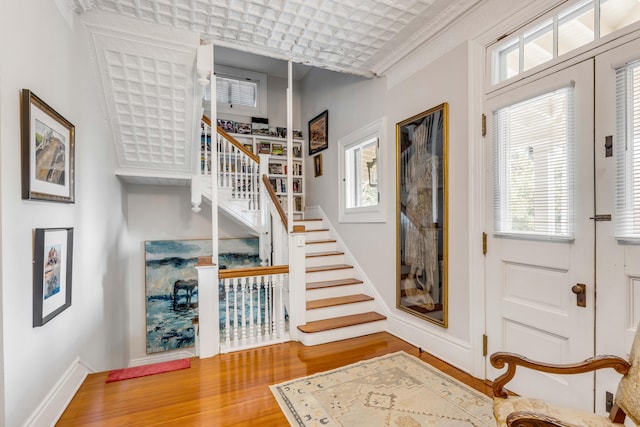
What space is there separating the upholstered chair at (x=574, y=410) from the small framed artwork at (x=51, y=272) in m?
2.33

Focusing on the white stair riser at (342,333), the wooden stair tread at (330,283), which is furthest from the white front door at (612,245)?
the wooden stair tread at (330,283)

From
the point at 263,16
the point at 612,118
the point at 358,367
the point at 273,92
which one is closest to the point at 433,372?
the point at 358,367

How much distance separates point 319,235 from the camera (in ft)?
15.3

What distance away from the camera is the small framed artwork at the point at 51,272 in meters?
1.67

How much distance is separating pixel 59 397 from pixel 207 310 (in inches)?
42.7

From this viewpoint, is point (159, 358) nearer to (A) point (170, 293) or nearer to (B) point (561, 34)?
(A) point (170, 293)

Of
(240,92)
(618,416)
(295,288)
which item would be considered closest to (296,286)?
(295,288)

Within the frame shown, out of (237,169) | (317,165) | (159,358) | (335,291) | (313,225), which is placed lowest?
(159,358)

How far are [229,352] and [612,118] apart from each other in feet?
10.7

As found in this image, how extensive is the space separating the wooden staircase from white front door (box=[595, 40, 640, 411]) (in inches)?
77.3

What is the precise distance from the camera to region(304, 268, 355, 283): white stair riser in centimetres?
379

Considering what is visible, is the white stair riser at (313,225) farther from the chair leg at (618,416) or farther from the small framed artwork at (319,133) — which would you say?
the chair leg at (618,416)

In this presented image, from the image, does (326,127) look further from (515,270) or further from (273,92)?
(515,270)

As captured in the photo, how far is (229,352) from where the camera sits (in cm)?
286
